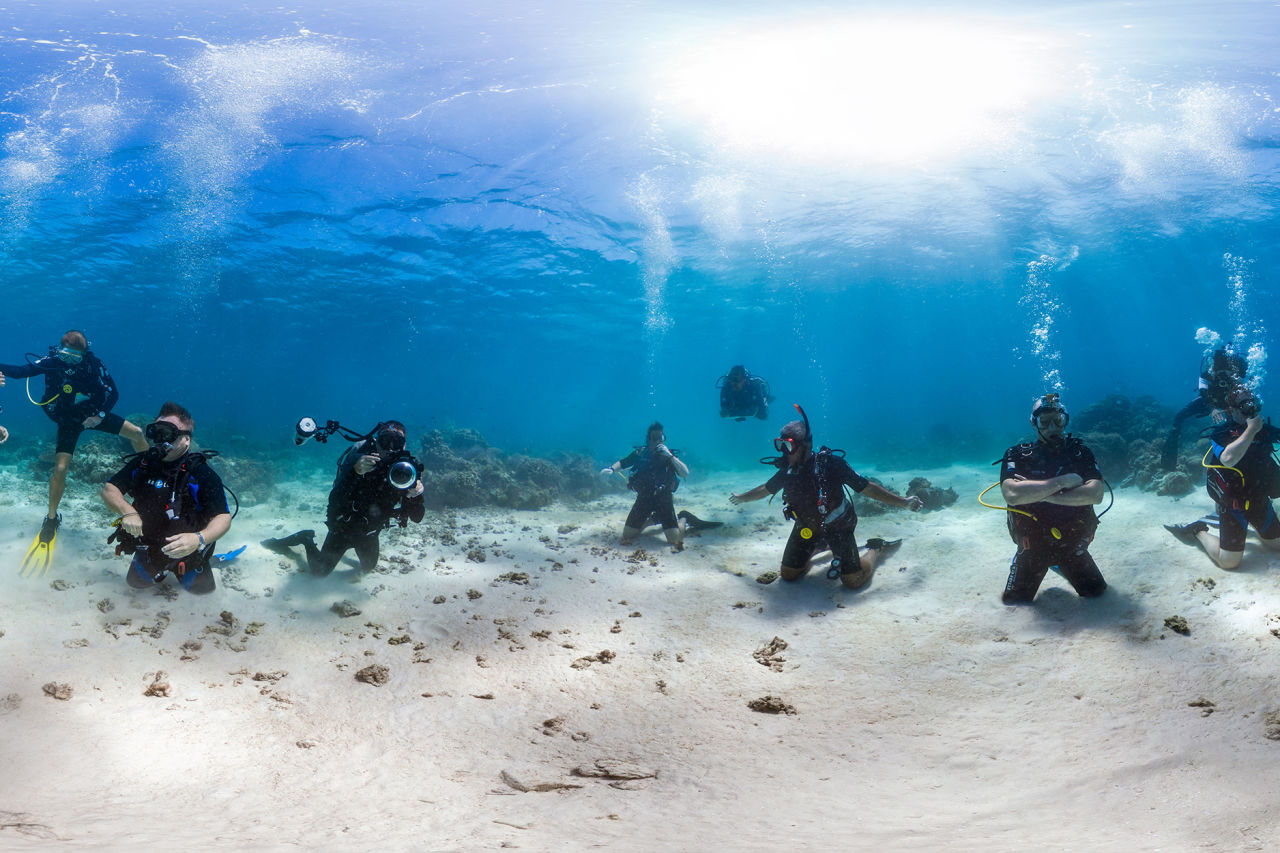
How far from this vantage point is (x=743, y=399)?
11969 mm

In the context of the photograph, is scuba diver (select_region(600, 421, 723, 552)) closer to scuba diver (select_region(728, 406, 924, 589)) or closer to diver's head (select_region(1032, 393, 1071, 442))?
scuba diver (select_region(728, 406, 924, 589))

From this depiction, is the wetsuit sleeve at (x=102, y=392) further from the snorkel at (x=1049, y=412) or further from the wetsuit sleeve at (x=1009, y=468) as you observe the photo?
the snorkel at (x=1049, y=412)

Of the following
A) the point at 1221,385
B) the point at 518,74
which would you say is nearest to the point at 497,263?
the point at 518,74

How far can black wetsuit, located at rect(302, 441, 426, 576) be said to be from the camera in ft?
20.1

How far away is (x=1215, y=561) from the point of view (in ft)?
18.6

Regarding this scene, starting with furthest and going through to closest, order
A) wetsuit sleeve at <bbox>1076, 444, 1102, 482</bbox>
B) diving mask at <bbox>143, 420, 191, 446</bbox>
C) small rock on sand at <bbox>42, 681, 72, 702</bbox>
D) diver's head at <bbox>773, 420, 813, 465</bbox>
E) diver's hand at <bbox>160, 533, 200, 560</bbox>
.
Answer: diver's head at <bbox>773, 420, 813, 465</bbox>, wetsuit sleeve at <bbox>1076, 444, 1102, 482</bbox>, diving mask at <bbox>143, 420, 191, 446</bbox>, diver's hand at <bbox>160, 533, 200, 560</bbox>, small rock on sand at <bbox>42, 681, 72, 702</bbox>

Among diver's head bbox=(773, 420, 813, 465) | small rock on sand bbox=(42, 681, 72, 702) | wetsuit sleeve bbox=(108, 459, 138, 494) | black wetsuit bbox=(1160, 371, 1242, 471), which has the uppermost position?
black wetsuit bbox=(1160, 371, 1242, 471)

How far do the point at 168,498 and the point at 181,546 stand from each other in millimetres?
794

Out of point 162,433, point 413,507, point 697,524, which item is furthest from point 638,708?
point 697,524

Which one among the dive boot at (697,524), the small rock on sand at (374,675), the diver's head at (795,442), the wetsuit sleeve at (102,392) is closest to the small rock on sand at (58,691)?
the small rock on sand at (374,675)

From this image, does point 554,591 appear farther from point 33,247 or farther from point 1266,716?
point 33,247

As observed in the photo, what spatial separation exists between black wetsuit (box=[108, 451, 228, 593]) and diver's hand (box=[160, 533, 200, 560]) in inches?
19.4

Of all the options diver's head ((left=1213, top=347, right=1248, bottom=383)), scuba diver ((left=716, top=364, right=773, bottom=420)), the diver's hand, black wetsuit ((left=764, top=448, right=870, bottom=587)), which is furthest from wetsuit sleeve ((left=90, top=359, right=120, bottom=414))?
diver's head ((left=1213, top=347, right=1248, bottom=383))

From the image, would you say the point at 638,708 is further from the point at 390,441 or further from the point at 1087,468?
the point at 1087,468
